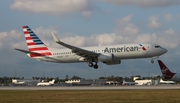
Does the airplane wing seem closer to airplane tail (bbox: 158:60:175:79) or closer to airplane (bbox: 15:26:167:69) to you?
airplane (bbox: 15:26:167:69)

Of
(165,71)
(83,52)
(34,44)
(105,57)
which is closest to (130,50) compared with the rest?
(105,57)

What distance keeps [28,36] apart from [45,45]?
6.26 metres

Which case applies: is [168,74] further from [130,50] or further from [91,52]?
[91,52]

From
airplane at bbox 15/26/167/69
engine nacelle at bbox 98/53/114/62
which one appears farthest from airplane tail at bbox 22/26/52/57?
engine nacelle at bbox 98/53/114/62

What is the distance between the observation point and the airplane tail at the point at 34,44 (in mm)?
67713

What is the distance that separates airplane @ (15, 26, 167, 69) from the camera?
59.7 metres

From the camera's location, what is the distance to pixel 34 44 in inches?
2803

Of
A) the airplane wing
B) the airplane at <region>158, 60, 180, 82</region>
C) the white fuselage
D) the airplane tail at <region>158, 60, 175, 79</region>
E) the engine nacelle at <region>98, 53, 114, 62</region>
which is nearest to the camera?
the white fuselage

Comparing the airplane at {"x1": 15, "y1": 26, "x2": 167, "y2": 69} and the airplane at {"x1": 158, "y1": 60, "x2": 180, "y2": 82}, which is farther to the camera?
the airplane at {"x1": 158, "y1": 60, "x2": 180, "y2": 82}
